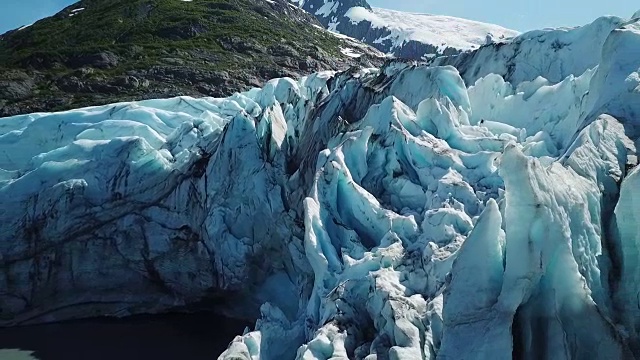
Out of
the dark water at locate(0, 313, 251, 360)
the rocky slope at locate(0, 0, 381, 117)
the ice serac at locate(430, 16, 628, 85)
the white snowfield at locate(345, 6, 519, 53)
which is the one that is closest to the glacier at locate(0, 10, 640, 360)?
the ice serac at locate(430, 16, 628, 85)

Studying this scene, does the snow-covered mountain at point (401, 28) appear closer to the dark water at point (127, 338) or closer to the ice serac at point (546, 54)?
the ice serac at point (546, 54)

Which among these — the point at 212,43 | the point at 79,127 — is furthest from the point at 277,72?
the point at 79,127

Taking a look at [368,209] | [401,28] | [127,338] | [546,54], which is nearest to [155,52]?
[127,338]

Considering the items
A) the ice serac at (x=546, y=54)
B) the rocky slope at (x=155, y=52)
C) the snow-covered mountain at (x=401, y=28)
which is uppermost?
the ice serac at (x=546, y=54)

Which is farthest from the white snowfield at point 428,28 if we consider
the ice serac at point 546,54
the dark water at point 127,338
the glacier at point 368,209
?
the dark water at point 127,338

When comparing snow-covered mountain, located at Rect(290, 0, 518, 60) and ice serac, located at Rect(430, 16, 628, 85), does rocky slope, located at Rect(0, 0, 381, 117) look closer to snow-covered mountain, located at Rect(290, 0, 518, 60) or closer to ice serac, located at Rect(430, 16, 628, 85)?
snow-covered mountain, located at Rect(290, 0, 518, 60)

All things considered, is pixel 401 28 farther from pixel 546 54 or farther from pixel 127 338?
pixel 127 338

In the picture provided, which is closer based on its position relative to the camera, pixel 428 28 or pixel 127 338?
pixel 127 338
